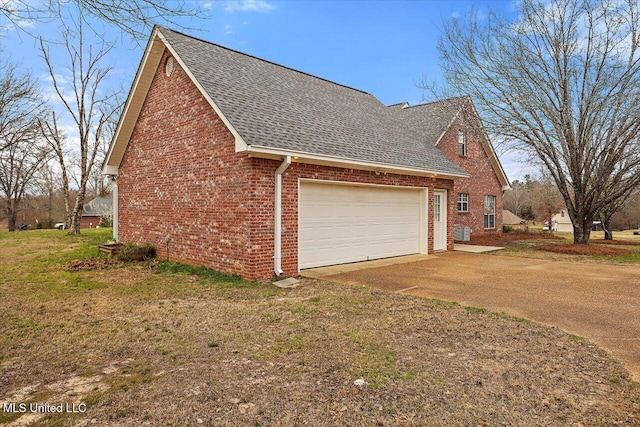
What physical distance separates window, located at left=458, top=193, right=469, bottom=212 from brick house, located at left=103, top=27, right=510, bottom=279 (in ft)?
18.8

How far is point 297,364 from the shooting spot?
3.89m

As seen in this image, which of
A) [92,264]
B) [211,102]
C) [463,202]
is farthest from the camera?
[463,202]

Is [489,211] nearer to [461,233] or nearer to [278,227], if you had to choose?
[461,233]

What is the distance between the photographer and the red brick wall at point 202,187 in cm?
810

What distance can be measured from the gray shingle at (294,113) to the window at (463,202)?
567cm

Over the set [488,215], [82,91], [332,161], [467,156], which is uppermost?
[82,91]

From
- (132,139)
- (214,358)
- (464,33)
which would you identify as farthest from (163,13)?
(464,33)

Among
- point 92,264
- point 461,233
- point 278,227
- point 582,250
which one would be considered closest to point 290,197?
point 278,227

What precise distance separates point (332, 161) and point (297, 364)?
5.75 meters

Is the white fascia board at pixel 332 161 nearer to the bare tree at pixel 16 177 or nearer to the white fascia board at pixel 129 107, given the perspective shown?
the white fascia board at pixel 129 107

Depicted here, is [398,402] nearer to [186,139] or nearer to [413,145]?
[186,139]

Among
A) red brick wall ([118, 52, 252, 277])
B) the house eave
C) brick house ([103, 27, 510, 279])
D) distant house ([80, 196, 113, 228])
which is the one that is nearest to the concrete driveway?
brick house ([103, 27, 510, 279])

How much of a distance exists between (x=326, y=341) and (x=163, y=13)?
409 cm

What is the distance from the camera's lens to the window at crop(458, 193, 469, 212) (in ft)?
62.3
